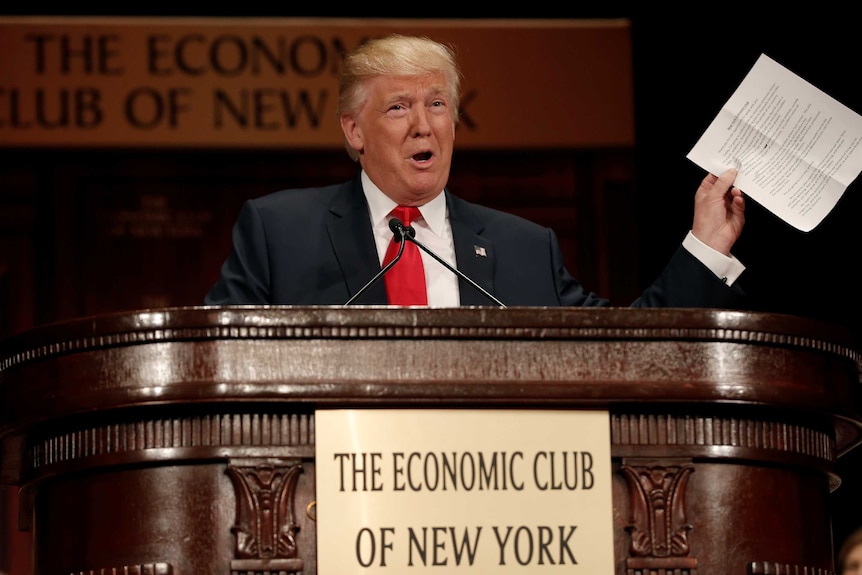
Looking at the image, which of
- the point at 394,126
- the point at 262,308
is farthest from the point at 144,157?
the point at 262,308

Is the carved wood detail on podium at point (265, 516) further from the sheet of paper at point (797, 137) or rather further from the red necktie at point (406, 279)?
the sheet of paper at point (797, 137)

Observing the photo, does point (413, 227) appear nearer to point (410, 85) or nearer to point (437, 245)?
point (437, 245)

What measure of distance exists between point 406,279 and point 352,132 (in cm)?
53

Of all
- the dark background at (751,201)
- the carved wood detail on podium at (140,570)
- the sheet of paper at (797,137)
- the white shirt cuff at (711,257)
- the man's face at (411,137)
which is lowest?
the carved wood detail on podium at (140,570)

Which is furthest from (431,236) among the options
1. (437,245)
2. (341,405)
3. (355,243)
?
(341,405)

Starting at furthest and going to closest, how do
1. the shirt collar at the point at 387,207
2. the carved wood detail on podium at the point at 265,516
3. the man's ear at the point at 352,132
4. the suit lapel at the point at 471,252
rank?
the man's ear at the point at 352,132 → the shirt collar at the point at 387,207 → the suit lapel at the point at 471,252 → the carved wood detail on podium at the point at 265,516

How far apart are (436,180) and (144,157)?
3.28 m

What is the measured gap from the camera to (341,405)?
1853 mm

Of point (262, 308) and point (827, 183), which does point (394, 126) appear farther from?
point (262, 308)

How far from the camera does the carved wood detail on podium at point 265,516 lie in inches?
71.2

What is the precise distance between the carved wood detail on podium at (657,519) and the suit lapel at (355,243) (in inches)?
30.1

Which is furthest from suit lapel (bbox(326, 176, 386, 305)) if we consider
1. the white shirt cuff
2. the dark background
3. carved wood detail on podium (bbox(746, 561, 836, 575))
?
the dark background

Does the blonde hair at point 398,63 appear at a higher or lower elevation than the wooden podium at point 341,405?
higher

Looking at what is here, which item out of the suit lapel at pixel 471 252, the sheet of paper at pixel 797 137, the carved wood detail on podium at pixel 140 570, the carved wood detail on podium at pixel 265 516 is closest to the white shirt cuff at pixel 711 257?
the sheet of paper at pixel 797 137
